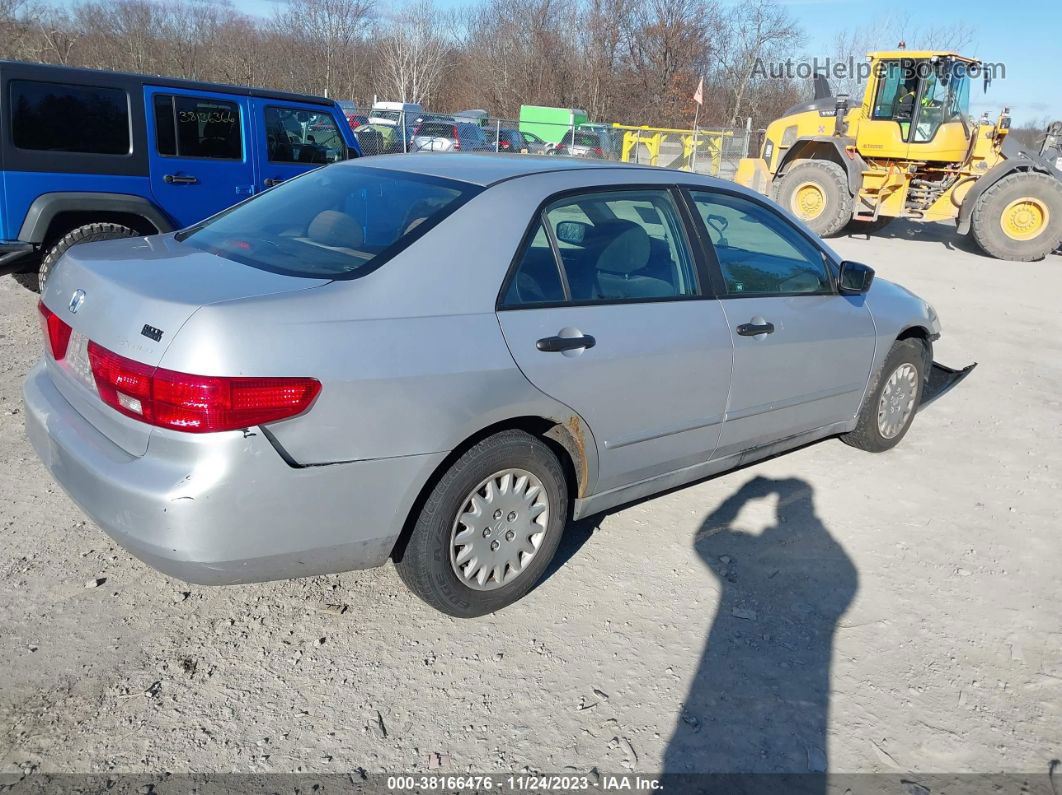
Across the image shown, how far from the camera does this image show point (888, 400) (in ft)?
15.8

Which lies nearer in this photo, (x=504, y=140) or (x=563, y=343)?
(x=563, y=343)

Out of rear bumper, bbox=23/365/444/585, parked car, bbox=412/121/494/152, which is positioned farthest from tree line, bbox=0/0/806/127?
rear bumper, bbox=23/365/444/585

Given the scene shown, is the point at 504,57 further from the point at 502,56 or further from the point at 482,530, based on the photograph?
the point at 482,530

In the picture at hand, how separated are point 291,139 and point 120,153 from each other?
1.72m

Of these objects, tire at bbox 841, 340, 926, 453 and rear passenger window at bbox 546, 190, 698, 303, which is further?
tire at bbox 841, 340, 926, 453

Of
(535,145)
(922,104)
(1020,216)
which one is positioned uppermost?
(922,104)

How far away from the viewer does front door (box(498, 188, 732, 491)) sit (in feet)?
9.59

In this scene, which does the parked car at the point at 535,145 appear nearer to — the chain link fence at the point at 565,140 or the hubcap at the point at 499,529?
the chain link fence at the point at 565,140

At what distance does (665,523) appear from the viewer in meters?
3.88

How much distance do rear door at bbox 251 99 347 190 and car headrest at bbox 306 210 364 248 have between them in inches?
176

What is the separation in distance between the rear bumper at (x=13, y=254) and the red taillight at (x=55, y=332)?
3429mm

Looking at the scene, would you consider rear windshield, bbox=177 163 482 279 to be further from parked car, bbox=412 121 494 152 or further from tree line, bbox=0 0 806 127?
tree line, bbox=0 0 806 127

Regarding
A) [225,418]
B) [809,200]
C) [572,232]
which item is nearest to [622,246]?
[572,232]

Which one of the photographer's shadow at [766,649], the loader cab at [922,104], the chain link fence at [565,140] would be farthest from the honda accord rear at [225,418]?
the chain link fence at [565,140]
